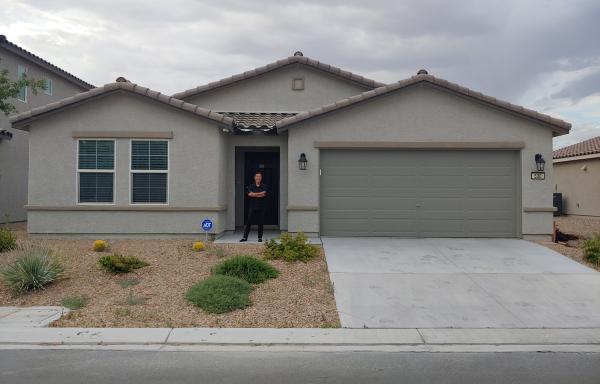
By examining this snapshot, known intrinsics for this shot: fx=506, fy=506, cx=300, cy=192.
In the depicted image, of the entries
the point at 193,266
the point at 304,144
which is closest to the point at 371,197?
the point at 304,144

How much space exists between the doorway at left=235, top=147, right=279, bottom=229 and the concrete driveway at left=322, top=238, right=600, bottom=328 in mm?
3354

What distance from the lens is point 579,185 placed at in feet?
77.5

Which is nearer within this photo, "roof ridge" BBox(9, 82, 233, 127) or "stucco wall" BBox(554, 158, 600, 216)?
"roof ridge" BBox(9, 82, 233, 127)

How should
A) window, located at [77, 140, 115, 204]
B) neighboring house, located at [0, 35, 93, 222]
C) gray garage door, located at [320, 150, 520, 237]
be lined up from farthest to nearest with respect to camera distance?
neighboring house, located at [0, 35, 93, 222] < gray garage door, located at [320, 150, 520, 237] < window, located at [77, 140, 115, 204]

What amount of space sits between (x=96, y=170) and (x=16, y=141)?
328 inches

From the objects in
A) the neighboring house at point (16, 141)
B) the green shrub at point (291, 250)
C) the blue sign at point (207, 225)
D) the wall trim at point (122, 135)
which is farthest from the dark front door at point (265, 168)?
the neighboring house at point (16, 141)

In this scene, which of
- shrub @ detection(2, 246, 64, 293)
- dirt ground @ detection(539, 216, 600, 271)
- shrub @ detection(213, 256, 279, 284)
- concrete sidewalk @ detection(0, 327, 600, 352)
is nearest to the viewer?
concrete sidewalk @ detection(0, 327, 600, 352)

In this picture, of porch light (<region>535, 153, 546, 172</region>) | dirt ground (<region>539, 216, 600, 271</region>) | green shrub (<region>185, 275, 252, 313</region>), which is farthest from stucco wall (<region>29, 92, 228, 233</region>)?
dirt ground (<region>539, 216, 600, 271</region>)

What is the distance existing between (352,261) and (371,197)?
10.3ft

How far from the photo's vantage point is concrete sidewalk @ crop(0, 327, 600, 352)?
639 cm

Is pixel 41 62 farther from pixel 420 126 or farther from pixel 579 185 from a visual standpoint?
pixel 579 185

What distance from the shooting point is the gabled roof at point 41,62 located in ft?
61.4

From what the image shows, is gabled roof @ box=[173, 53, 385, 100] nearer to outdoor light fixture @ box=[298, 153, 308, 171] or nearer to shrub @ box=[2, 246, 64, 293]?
outdoor light fixture @ box=[298, 153, 308, 171]

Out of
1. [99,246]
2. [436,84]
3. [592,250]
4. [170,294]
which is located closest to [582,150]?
[436,84]
